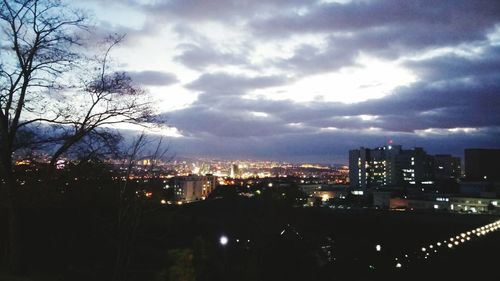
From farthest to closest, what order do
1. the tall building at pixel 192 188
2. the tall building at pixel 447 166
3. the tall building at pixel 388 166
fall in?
the tall building at pixel 447 166 → the tall building at pixel 388 166 → the tall building at pixel 192 188

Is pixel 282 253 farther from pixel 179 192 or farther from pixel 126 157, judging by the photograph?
pixel 179 192

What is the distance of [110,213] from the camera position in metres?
11.2

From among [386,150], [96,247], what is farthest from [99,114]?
[386,150]

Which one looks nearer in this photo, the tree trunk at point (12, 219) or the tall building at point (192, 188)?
the tree trunk at point (12, 219)

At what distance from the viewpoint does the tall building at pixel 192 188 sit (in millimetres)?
69906

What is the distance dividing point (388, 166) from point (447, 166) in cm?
4037

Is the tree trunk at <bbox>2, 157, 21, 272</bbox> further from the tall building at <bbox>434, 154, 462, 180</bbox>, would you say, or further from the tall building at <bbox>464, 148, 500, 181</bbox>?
the tall building at <bbox>434, 154, 462, 180</bbox>

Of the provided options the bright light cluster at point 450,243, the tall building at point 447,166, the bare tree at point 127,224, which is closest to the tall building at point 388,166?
the tall building at point 447,166

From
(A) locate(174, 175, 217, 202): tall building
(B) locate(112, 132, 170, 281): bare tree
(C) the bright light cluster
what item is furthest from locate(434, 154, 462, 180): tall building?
(B) locate(112, 132, 170, 281): bare tree

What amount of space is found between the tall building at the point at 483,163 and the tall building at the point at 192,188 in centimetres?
8142

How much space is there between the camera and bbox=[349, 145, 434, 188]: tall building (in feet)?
368

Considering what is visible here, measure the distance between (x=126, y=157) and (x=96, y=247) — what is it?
2.93m

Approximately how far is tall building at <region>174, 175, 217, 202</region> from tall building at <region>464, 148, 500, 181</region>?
267 feet

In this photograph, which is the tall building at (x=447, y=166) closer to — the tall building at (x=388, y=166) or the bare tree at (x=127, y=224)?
the tall building at (x=388, y=166)
